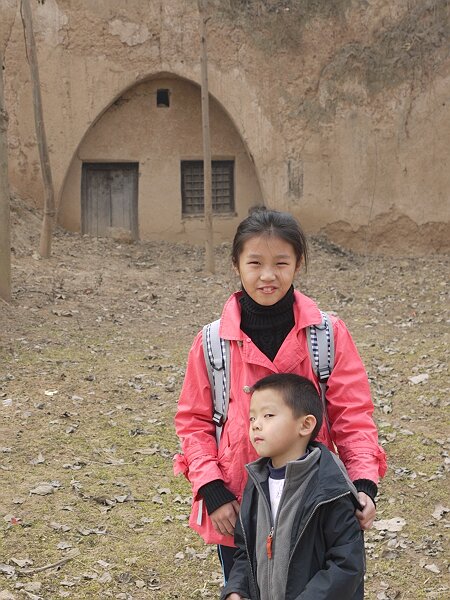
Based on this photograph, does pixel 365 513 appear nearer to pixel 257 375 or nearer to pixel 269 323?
pixel 257 375

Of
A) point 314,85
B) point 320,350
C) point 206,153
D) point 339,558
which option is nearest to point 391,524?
point 320,350

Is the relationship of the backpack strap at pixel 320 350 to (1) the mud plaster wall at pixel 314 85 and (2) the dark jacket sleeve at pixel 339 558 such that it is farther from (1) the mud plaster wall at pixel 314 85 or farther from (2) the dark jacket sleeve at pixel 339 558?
(1) the mud plaster wall at pixel 314 85

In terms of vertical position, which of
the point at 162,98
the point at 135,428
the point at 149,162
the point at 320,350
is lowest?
the point at 135,428

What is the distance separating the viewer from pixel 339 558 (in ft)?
8.50

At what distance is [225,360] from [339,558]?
0.77 m

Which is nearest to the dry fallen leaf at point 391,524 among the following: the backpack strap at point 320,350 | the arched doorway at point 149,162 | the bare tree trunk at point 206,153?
the backpack strap at point 320,350

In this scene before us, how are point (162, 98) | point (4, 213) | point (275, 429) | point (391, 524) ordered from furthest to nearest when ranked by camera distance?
point (162, 98), point (4, 213), point (391, 524), point (275, 429)

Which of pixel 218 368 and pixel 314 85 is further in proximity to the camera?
→ pixel 314 85

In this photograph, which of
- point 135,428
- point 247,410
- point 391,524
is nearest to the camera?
point 247,410

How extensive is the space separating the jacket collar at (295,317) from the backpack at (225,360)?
34 millimetres

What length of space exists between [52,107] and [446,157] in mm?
7998

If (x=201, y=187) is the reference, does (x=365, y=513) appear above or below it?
below

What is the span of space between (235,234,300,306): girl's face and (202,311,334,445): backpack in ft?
0.56

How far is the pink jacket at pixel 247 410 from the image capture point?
2881 millimetres
